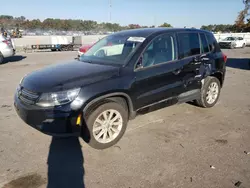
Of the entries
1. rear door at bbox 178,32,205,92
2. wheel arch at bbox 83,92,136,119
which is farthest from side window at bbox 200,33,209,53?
wheel arch at bbox 83,92,136,119

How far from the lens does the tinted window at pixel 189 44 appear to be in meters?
4.38

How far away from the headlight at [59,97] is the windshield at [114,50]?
1032mm

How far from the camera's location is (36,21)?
9794 cm

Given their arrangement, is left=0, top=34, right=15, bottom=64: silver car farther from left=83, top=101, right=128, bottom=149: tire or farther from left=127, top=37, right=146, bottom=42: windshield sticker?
left=83, top=101, right=128, bottom=149: tire

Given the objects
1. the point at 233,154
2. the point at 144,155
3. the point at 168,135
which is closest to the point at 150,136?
the point at 168,135

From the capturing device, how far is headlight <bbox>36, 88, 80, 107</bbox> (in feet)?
10.1

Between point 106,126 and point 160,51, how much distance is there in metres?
1.65

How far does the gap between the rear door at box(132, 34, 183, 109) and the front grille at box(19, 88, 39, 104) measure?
147cm

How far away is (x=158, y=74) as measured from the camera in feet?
12.8

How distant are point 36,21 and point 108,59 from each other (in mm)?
105751

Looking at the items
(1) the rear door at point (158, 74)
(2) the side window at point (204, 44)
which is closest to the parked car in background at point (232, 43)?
(2) the side window at point (204, 44)

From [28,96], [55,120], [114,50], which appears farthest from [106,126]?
[114,50]

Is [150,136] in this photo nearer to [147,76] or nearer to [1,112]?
[147,76]

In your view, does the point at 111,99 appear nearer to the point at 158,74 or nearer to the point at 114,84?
the point at 114,84
